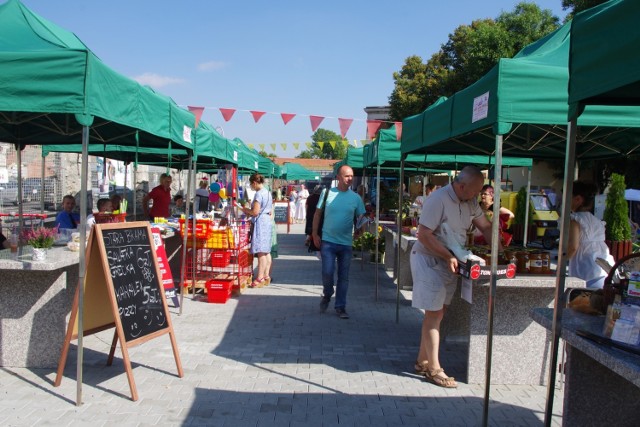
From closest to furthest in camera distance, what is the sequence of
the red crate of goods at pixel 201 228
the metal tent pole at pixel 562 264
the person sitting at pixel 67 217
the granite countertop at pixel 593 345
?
1. the granite countertop at pixel 593 345
2. the metal tent pole at pixel 562 264
3. the person sitting at pixel 67 217
4. the red crate of goods at pixel 201 228

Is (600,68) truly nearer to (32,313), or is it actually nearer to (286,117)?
(32,313)

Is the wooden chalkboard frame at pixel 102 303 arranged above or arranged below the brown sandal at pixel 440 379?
above

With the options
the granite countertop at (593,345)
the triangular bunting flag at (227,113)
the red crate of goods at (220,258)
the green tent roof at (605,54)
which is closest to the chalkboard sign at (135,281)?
the granite countertop at (593,345)

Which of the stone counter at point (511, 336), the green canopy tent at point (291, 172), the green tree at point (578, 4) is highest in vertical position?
the green tree at point (578, 4)

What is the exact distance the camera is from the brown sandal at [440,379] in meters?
4.64

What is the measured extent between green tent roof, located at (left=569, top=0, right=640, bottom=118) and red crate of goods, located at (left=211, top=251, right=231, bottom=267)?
6.49 m

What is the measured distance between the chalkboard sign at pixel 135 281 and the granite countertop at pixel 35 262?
0.45 m

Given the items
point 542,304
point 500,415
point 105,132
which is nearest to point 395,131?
point 105,132

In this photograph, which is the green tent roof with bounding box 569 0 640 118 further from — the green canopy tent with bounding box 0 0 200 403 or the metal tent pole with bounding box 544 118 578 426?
the green canopy tent with bounding box 0 0 200 403

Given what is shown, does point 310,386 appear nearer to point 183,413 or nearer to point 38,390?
point 183,413

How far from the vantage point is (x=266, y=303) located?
7.99 meters

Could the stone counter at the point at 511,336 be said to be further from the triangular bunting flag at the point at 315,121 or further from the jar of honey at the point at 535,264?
the triangular bunting flag at the point at 315,121

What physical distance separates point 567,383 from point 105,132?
6.66 m

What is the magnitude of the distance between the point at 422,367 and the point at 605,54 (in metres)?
3.29
